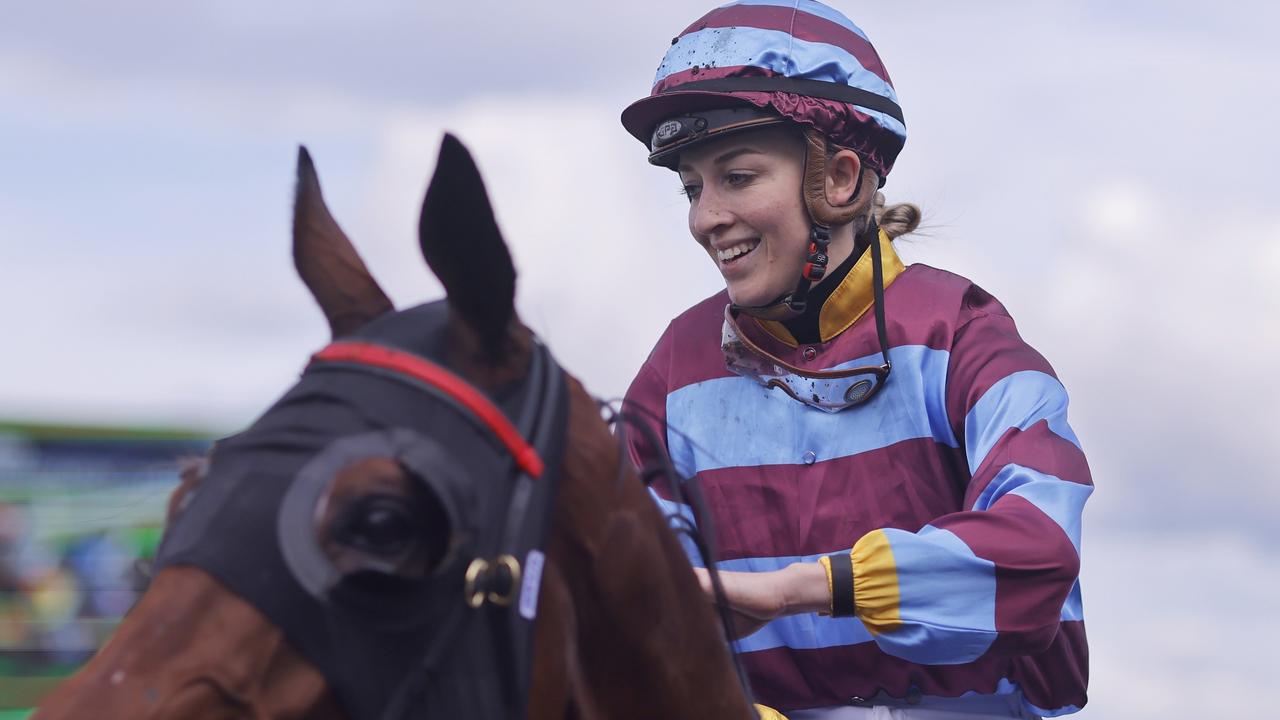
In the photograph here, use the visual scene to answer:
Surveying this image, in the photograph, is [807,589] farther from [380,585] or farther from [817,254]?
[380,585]

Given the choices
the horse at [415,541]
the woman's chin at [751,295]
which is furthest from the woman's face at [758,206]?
the horse at [415,541]

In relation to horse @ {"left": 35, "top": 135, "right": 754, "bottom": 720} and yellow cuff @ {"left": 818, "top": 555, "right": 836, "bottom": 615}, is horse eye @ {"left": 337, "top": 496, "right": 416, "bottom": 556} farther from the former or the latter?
yellow cuff @ {"left": 818, "top": 555, "right": 836, "bottom": 615}

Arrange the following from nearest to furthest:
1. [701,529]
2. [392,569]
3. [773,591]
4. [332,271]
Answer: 1. [392,569]
2. [332,271]
3. [701,529]
4. [773,591]

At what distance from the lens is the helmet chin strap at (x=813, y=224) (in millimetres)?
2953

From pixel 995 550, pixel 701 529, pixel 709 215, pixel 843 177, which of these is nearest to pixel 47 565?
pixel 709 215

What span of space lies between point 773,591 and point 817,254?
3.17ft

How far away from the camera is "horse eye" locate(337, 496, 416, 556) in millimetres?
1407

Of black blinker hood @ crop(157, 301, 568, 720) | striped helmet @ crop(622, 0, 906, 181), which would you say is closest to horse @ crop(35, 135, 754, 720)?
black blinker hood @ crop(157, 301, 568, 720)

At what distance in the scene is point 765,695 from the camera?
116 inches

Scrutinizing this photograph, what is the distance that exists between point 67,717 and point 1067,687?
2170mm

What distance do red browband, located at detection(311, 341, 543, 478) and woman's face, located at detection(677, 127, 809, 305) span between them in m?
1.47

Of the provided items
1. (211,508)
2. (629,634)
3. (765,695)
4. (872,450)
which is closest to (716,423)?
(872,450)

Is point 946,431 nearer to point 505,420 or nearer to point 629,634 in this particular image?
point 629,634

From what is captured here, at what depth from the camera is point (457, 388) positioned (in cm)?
155
